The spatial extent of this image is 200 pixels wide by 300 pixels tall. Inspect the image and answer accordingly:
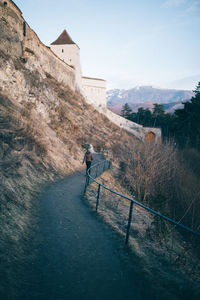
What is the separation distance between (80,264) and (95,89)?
50.1 metres

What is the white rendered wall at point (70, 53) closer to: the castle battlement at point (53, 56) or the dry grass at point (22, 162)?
the castle battlement at point (53, 56)

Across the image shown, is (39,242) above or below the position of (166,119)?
below

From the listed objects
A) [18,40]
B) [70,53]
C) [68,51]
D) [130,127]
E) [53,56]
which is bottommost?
[130,127]

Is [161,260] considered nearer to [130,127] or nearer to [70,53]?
[130,127]

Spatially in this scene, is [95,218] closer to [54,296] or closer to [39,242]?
[39,242]

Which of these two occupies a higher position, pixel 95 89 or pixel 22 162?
pixel 95 89

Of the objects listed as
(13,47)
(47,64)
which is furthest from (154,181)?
(47,64)

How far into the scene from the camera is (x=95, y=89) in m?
49.3

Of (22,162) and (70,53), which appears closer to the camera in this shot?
(22,162)

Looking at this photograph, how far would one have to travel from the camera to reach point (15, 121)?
32.1ft

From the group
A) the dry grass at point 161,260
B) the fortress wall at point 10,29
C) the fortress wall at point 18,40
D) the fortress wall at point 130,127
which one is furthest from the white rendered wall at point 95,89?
the dry grass at point 161,260

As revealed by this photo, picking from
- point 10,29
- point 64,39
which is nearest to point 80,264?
point 10,29

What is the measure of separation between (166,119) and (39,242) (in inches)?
2105

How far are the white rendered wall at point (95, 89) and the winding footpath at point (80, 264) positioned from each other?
4544cm
